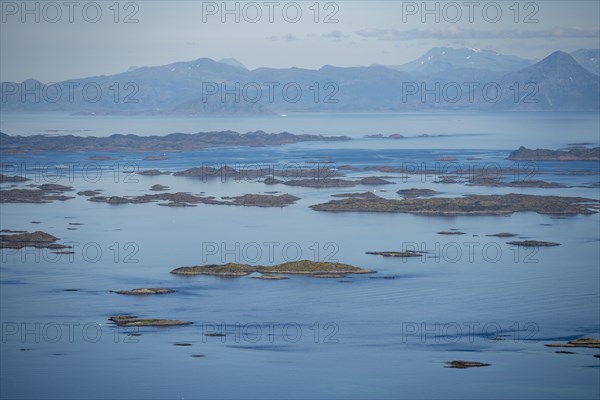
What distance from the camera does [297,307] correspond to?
33.4 m

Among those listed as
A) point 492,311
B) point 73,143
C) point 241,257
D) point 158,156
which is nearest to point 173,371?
point 492,311

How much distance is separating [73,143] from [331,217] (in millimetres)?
57752

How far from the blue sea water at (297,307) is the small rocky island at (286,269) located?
2.33ft

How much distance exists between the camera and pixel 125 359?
92.1 feet

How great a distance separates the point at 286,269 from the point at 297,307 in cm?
571

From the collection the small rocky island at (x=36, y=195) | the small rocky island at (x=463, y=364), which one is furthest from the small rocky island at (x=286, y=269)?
the small rocky island at (x=36, y=195)

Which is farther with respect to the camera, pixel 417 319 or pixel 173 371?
pixel 417 319

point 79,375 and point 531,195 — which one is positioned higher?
point 531,195

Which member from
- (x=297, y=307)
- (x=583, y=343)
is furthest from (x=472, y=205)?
(x=583, y=343)

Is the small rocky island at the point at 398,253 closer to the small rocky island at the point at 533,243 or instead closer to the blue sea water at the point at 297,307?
the blue sea water at the point at 297,307

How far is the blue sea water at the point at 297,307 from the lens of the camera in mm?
26344

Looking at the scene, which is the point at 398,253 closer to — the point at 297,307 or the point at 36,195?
the point at 297,307

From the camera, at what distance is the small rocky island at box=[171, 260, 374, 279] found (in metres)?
38.6

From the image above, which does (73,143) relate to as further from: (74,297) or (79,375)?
(79,375)
